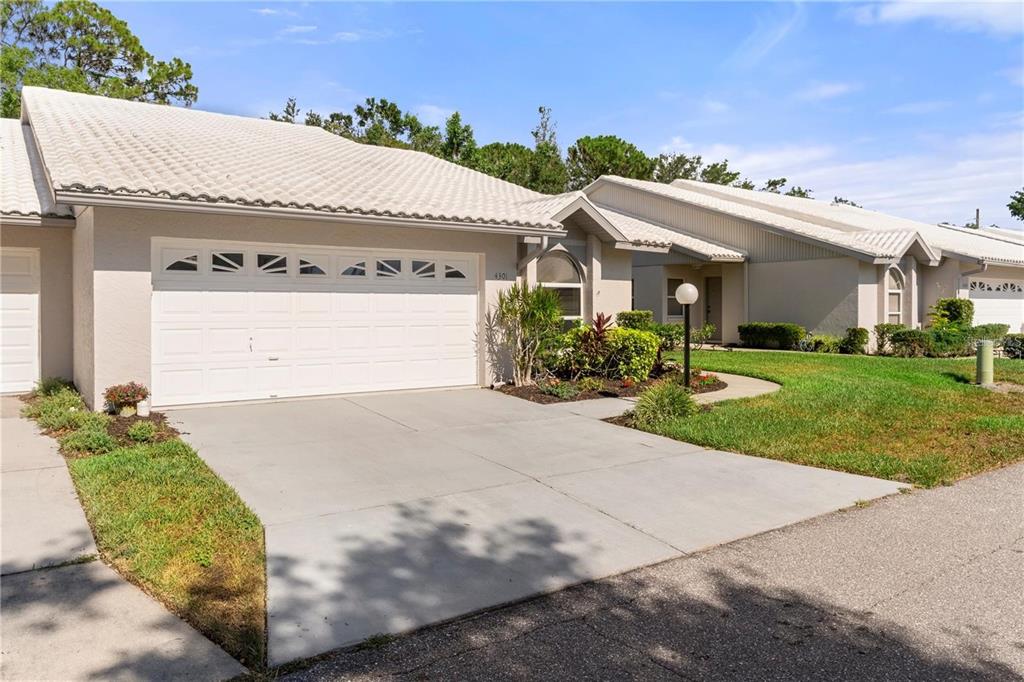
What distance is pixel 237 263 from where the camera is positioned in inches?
384

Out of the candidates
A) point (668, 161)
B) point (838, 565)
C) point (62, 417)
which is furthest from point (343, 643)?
point (668, 161)

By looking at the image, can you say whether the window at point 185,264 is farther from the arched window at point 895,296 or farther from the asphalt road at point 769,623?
the arched window at point 895,296

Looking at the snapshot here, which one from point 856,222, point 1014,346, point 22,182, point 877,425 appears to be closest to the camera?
point 877,425

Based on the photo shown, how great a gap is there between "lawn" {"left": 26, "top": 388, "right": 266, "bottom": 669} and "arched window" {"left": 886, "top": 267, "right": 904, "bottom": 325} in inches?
777

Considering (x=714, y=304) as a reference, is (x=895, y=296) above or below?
above

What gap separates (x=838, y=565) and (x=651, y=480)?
7.07 feet

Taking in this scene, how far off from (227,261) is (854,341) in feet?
53.6

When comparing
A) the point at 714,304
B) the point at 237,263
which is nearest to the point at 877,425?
the point at 237,263

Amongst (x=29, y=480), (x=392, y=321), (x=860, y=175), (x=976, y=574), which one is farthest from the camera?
(x=860, y=175)

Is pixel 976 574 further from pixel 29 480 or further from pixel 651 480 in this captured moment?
pixel 29 480

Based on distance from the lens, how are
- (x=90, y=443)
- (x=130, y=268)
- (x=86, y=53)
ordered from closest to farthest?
(x=90, y=443), (x=130, y=268), (x=86, y=53)

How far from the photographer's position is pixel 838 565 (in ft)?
14.9

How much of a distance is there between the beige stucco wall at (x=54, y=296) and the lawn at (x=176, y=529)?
4203 mm

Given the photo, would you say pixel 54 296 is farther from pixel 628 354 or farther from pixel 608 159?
pixel 608 159
